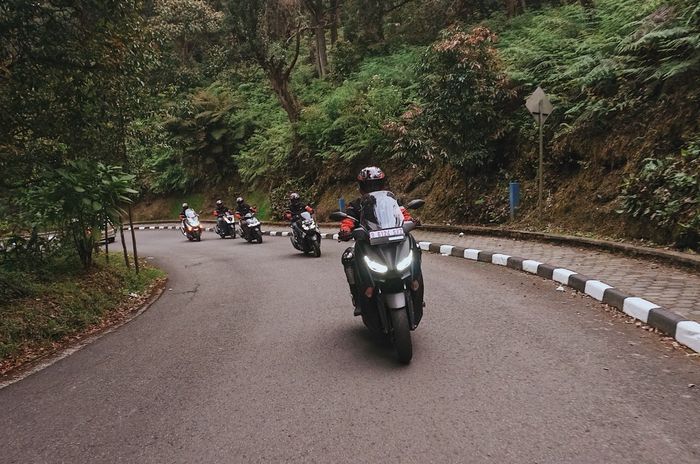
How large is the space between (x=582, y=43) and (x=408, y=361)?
1156 centimetres

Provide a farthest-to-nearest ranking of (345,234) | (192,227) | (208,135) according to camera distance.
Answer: (208,135) → (192,227) → (345,234)

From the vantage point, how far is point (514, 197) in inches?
500

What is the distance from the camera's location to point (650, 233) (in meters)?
8.73

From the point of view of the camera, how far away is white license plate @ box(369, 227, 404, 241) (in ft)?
15.6

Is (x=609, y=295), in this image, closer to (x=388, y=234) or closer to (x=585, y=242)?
(x=388, y=234)

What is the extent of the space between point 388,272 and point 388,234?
0.37 metres

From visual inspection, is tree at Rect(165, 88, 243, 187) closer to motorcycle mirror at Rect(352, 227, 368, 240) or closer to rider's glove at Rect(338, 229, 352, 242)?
rider's glove at Rect(338, 229, 352, 242)

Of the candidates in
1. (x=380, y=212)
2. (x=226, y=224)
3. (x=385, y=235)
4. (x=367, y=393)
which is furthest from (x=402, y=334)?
(x=226, y=224)

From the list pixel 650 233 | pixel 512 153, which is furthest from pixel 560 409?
pixel 512 153

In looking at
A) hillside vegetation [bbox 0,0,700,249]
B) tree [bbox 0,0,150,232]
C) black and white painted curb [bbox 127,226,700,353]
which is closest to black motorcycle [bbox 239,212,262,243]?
hillside vegetation [bbox 0,0,700,249]

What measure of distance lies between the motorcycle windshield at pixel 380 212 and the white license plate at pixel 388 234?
0.09 m

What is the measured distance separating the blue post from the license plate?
340 inches

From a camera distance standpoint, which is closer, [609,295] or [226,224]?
[609,295]

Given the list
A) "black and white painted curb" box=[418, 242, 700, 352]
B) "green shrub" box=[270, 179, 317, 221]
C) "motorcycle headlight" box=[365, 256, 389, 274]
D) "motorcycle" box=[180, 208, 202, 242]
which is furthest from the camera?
"green shrub" box=[270, 179, 317, 221]
